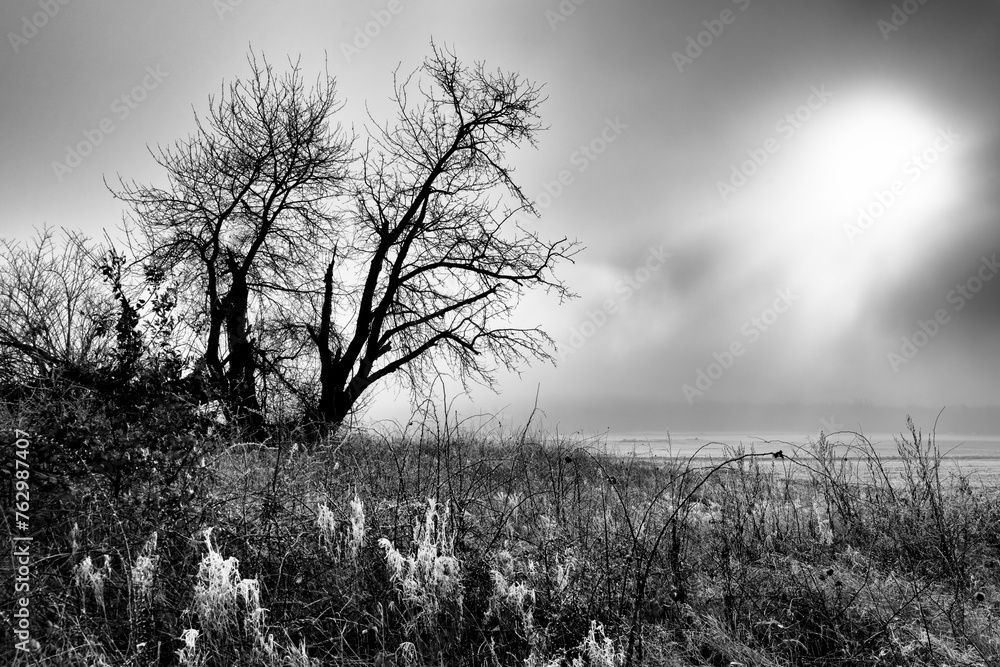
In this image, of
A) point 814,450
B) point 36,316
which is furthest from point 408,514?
point 36,316

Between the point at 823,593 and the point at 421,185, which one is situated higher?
the point at 421,185

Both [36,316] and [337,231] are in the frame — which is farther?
[337,231]

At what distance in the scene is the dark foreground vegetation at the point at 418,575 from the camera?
3.64m

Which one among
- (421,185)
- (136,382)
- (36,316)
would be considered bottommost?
(136,382)

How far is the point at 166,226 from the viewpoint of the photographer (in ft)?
55.6

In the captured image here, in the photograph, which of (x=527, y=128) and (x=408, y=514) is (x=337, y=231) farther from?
(x=408, y=514)

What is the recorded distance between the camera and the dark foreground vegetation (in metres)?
3.64

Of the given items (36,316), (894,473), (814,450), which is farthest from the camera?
(36,316)

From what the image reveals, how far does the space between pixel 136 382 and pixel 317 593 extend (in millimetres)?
3564

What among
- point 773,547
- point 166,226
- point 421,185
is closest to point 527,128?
point 421,185

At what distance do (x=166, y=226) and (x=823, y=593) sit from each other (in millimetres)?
16589

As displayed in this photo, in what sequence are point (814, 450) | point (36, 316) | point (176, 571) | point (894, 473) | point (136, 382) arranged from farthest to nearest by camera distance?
1. point (36, 316)
2. point (894, 473)
3. point (814, 450)
4. point (136, 382)
5. point (176, 571)

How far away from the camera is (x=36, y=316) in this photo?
1480 centimetres

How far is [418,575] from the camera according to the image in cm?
373
